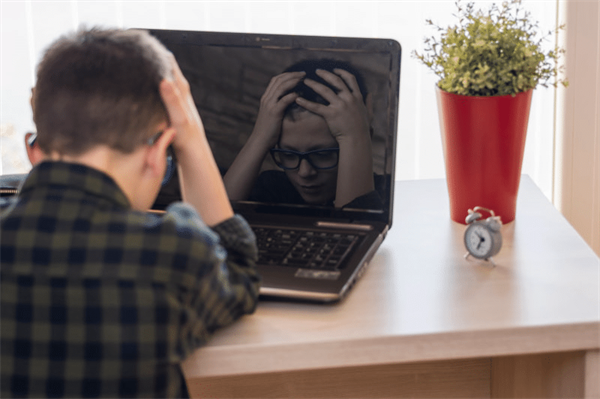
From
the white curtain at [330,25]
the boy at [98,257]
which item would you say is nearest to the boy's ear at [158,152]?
the boy at [98,257]

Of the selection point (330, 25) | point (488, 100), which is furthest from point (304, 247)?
point (330, 25)

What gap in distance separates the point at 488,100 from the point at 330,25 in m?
0.74

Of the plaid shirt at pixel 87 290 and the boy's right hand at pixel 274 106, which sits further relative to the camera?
the boy's right hand at pixel 274 106

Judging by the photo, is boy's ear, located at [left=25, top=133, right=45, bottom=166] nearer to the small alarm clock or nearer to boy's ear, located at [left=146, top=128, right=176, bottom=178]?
boy's ear, located at [left=146, top=128, right=176, bottom=178]

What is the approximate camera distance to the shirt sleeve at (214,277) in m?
0.74

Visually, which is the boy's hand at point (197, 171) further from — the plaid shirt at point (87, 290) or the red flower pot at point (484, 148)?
the red flower pot at point (484, 148)

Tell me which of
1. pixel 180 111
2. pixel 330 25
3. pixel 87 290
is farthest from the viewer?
pixel 330 25

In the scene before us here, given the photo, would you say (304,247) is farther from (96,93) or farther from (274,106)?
(96,93)

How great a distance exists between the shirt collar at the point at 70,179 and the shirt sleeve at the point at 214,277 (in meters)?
0.08

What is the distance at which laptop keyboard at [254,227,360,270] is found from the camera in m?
0.95

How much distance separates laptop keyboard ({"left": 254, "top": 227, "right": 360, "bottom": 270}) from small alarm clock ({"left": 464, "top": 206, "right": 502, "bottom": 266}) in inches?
6.2

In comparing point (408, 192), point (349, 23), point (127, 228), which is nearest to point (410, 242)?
point (408, 192)

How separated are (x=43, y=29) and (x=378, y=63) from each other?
3.44ft

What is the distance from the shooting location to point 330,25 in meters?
1.71
